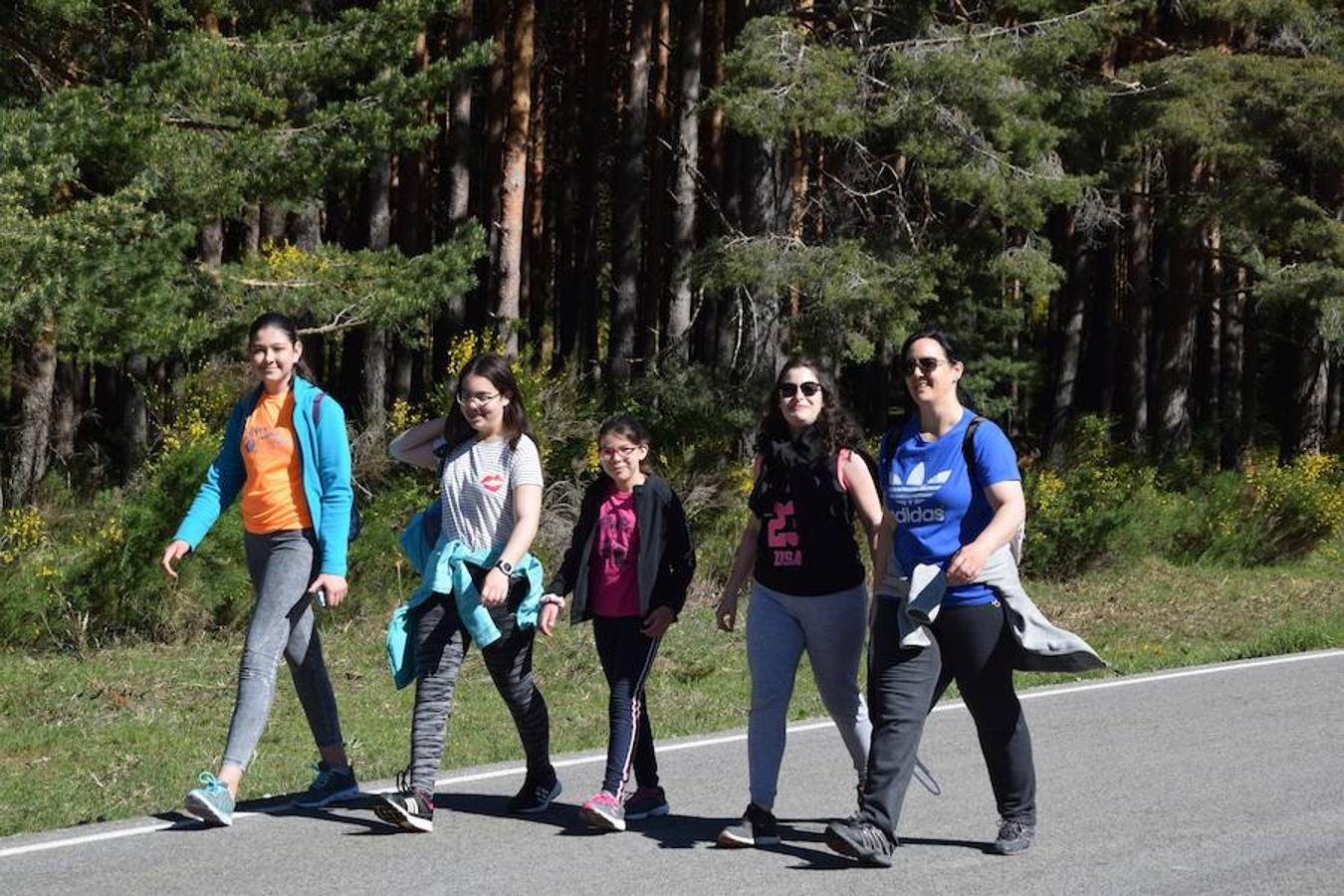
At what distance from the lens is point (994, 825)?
725cm

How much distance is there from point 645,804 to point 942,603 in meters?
1.82

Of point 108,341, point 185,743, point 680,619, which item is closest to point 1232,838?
point 185,743

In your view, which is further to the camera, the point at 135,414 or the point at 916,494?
the point at 135,414

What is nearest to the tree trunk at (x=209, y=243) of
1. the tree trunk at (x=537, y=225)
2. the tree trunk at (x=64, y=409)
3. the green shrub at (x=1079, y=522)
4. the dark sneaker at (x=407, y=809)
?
A: the tree trunk at (x=64, y=409)

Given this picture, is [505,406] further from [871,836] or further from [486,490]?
[871,836]

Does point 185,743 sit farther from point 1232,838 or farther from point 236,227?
point 236,227

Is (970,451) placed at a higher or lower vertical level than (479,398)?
lower

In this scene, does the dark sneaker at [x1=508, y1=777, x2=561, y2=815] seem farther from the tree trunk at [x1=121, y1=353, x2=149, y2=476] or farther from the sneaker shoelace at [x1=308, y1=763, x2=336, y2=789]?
the tree trunk at [x1=121, y1=353, x2=149, y2=476]

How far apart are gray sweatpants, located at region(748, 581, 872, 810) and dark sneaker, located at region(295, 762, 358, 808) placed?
1.94 m

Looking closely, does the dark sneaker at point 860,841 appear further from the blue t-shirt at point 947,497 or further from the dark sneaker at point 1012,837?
the blue t-shirt at point 947,497

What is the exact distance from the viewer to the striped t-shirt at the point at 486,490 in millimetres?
7168

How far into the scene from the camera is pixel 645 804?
752cm

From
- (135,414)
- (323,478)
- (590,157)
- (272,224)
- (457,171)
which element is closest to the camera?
(323,478)

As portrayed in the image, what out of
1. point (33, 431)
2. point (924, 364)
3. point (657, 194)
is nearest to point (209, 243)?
point (33, 431)
